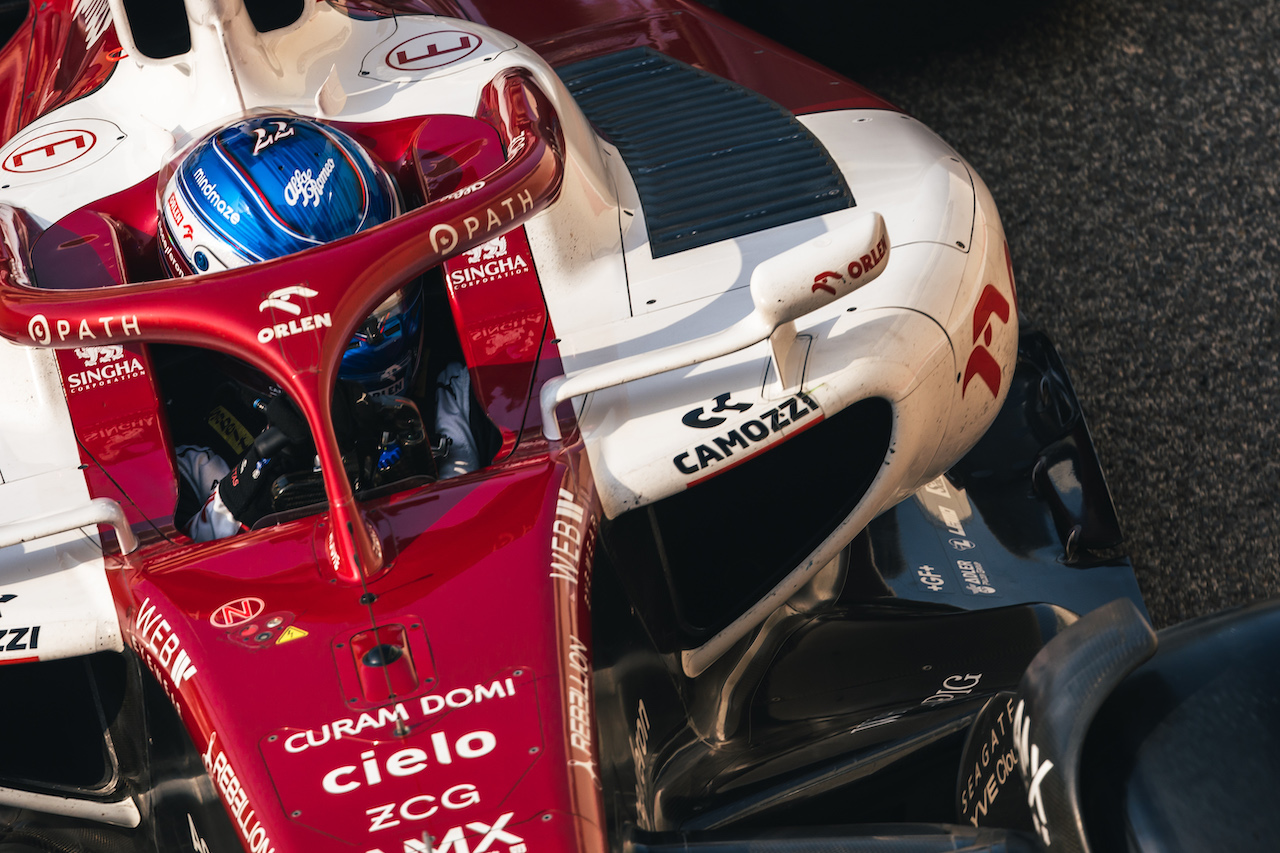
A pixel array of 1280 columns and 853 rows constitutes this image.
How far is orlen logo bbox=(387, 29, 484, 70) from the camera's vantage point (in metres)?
2.05

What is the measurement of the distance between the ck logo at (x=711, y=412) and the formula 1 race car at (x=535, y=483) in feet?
0.04

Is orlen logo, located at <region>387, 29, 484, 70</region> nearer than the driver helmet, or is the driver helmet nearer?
the driver helmet

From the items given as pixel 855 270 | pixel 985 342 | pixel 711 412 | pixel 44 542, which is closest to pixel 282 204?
pixel 44 542

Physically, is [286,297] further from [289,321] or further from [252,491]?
[252,491]

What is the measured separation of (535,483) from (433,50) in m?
0.97

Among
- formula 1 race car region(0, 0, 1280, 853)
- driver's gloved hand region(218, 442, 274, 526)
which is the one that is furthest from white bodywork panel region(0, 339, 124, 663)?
driver's gloved hand region(218, 442, 274, 526)

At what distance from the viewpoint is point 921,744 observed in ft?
4.78

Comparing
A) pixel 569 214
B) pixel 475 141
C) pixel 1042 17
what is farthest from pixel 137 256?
pixel 1042 17

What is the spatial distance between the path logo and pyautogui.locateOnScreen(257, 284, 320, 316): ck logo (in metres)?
0.33

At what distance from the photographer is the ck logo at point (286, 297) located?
1.37m

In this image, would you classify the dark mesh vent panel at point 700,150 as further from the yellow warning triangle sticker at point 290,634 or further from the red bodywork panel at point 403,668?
the yellow warning triangle sticker at point 290,634

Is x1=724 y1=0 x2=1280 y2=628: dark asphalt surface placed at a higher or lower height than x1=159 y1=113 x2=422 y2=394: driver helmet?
lower

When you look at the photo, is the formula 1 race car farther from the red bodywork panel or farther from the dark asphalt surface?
the dark asphalt surface

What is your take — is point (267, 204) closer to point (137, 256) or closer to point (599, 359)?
point (137, 256)
